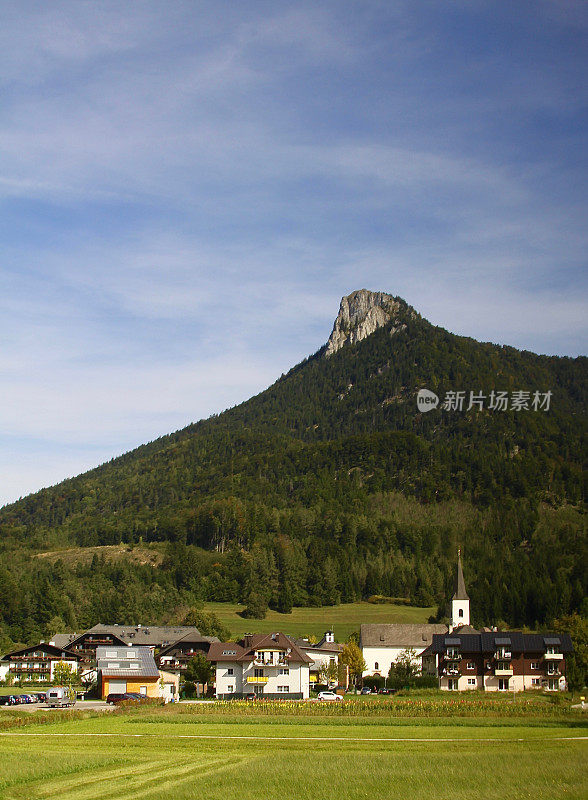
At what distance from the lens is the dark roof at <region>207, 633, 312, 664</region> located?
8531 centimetres

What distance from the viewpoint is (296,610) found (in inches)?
7407

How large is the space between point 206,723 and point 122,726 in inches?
200

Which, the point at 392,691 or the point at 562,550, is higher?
the point at 562,550

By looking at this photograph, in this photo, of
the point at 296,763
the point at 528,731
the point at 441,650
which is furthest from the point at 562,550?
the point at 296,763

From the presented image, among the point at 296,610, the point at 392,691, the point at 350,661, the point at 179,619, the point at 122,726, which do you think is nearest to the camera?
the point at 122,726

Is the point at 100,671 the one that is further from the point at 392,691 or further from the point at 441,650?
the point at 441,650

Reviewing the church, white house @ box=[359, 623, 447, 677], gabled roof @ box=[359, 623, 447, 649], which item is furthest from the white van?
gabled roof @ box=[359, 623, 447, 649]

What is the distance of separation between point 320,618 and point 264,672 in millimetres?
92422

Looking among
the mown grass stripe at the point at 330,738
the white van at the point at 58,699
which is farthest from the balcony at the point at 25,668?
the mown grass stripe at the point at 330,738

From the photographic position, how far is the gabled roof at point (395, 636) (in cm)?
12075

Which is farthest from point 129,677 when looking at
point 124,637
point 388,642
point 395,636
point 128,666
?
point 395,636

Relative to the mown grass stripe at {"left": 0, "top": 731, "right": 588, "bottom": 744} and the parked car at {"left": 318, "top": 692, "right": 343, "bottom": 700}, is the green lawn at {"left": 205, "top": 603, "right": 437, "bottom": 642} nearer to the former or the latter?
the parked car at {"left": 318, "top": 692, "right": 343, "bottom": 700}

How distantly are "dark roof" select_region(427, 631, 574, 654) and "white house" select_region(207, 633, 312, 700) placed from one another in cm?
2440

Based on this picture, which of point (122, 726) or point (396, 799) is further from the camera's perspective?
point (122, 726)
